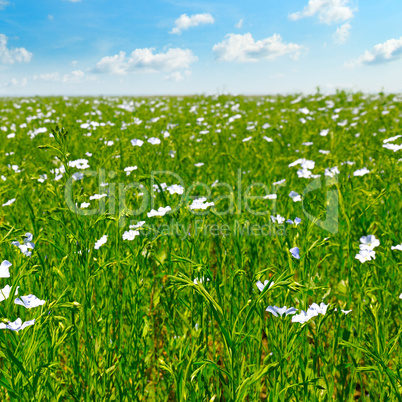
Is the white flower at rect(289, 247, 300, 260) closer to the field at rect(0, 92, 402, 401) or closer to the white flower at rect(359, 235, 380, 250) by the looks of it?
the field at rect(0, 92, 402, 401)

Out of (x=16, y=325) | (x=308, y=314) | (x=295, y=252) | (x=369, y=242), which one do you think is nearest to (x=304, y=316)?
(x=308, y=314)

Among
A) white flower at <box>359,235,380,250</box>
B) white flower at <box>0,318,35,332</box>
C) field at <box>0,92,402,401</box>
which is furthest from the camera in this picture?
white flower at <box>359,235,380,250</box>

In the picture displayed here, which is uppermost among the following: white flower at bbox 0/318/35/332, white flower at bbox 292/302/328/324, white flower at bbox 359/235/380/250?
white flower at bbox 0/318/35/332

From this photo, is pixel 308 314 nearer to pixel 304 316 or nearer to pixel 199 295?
pixel 304 316

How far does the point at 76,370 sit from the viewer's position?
1.54 m

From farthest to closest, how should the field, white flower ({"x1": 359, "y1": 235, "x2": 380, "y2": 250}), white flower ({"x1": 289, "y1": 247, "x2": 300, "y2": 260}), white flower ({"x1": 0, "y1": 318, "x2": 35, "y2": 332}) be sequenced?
white flower ({"x1": 359, "y1": 235, "x2": 380, "y2": 250}) < white flower ({"x1": 289, "y1": 247, "x2": 300, "y2": 260}) < the field < white flower ({"x1": 0, "y1": 318, "x2": 35, "y2": 332})

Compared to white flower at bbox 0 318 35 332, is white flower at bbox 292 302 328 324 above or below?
below

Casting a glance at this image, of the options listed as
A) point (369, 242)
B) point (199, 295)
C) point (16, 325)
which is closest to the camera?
point (16, 325)

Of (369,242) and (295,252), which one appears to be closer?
(295,252)

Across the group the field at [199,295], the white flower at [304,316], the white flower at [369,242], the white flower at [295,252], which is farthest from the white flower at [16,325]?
the white flower at [369,242]

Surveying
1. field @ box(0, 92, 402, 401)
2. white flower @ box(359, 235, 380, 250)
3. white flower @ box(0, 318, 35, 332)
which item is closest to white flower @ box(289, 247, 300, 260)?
field @ box(0, 92, 402, 401)

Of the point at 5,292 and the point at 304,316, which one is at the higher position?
the point at 5,292

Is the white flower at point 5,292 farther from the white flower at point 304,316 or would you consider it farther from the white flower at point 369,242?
the white flower at point 369,242

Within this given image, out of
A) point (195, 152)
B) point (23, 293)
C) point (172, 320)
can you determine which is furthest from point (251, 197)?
point (195, 152)
